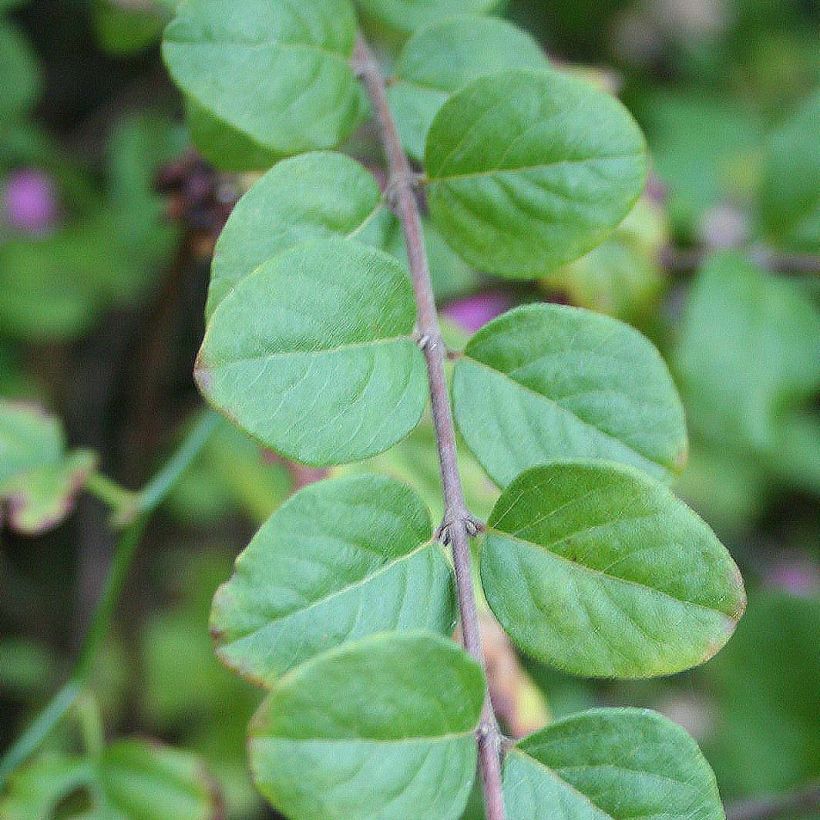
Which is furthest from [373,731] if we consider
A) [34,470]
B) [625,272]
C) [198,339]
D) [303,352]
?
[198,339]

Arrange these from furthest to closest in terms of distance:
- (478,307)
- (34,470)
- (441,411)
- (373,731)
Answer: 1. (478,307)
2. (34,470)
3. (441,411)
4. (373,731)

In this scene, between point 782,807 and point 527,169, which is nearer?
point 527,169

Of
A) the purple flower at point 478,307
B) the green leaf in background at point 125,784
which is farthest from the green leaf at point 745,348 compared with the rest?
the green leaf in background at point 125,784

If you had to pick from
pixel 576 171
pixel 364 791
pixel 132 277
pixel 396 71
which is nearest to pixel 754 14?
pixel 132 277

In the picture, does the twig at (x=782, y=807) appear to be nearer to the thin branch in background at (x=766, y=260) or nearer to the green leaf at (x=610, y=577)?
the thin branch in background at (x=766, y=260)

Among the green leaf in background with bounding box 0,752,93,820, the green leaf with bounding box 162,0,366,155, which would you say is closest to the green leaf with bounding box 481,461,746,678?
the green leaf with bounding box 162,0,366,155

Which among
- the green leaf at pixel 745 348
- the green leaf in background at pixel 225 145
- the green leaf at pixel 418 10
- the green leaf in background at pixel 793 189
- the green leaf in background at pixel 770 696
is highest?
the green leaf at pixel 418 10

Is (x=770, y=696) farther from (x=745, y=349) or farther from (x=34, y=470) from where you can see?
(x=34, y=470)
